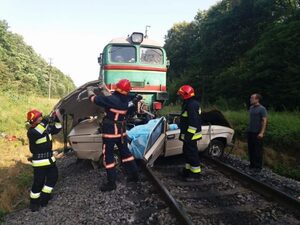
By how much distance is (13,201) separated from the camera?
692 cm

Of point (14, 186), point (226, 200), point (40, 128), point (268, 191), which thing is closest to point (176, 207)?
point (226, 200)

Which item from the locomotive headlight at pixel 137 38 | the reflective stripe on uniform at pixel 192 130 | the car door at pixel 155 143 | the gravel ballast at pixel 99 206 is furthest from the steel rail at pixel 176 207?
the locomotive headlight at pixel 137 38

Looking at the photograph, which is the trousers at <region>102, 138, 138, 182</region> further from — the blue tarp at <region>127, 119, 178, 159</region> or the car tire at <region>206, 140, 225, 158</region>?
the car tire at <region>206, 140, 225, 158</region>

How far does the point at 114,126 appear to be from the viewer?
21.2ft

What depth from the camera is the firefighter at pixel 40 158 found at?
6.11 m

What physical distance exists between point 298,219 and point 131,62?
773 cm

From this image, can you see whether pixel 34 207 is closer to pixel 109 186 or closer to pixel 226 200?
pixel 109 186

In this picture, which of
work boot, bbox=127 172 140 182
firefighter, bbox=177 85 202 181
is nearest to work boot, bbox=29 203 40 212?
work boot, bbox=127 172 140 182

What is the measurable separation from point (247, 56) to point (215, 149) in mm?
16124

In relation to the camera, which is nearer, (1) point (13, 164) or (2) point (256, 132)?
(2) point (256, 132)

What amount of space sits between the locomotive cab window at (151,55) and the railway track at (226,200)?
209 inches

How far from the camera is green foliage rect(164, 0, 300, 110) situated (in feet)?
58.6

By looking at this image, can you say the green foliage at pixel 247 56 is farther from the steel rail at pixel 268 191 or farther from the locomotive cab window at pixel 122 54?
the steel rail at pixel 268 191

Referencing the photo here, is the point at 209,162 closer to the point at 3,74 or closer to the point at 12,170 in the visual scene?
the point at 12,170
